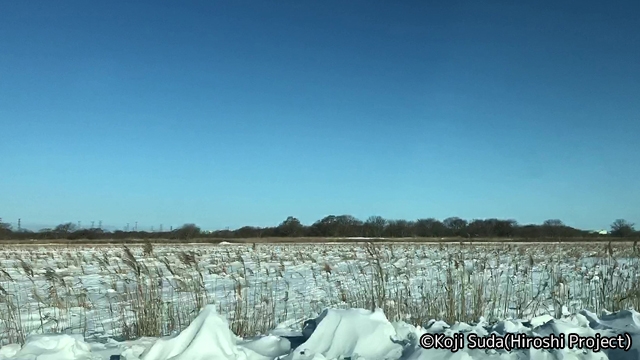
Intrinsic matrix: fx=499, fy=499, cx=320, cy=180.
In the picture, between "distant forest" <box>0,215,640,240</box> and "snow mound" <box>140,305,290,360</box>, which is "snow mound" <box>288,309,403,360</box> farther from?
"distant forest" <box>0,215,640,240</box>

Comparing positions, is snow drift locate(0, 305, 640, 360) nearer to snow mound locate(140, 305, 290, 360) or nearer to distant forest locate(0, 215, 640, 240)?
snow mound locate(140, 305, 290, 360)

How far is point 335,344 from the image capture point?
420cm

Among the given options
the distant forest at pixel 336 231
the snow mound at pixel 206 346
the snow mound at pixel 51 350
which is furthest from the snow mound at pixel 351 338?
the distant forest at pixel 336 231

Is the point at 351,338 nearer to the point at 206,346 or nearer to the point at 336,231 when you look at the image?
the point at 206,346

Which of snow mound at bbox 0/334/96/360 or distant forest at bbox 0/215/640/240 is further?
distant forest at bbox 0/215/640/240

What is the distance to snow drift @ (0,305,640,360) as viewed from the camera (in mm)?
3828

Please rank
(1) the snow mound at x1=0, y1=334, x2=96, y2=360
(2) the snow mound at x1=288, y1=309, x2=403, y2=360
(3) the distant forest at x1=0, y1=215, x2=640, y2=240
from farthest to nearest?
(3) the distant forest at x1=0, y1=215, x2=640, y2=240, (2) the snow mound at x1=288, y1=309, x2=403, y2=360, (1) the snow mound at x1=0, y1=334, x2=96, y2=360

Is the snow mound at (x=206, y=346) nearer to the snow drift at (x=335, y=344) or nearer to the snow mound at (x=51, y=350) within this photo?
the snow drift at (x=335, y=344)

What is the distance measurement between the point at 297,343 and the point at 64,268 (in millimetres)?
12389

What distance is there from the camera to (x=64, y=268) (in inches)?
571

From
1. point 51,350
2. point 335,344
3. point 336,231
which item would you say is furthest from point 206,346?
point 336,231

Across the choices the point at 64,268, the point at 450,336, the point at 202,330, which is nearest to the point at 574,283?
the point at 450,336

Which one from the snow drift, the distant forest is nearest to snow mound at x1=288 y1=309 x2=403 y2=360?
the snow drift

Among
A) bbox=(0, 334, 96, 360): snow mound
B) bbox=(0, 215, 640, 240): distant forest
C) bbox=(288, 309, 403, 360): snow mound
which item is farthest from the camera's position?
bbox=(0, 215, 640, 240): distant forest
